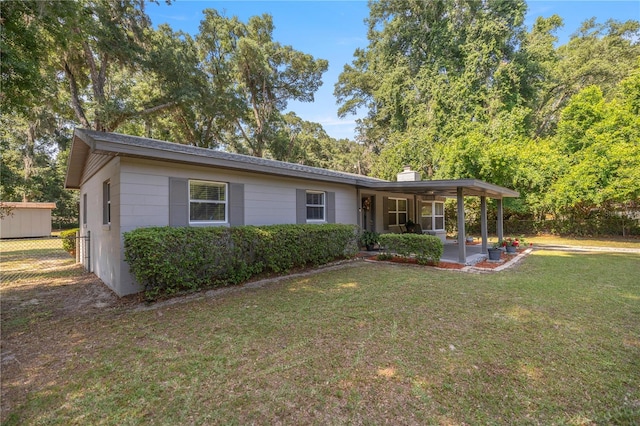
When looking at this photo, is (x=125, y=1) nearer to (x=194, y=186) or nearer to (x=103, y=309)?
(x=194, y=186)

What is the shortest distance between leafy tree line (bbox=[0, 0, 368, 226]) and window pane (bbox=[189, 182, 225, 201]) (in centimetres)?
374

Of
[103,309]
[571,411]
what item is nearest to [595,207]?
[571,411]

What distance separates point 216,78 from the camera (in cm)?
2000

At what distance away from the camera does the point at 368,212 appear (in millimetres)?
12164

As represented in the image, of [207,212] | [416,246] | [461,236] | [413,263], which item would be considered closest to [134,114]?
[207,212]

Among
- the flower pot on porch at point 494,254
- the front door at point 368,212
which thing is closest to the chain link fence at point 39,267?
the front door at point 368,212

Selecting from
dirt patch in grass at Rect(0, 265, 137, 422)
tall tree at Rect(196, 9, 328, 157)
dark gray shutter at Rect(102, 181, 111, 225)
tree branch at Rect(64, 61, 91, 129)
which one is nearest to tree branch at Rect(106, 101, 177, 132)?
tree branch at Rect(64, 61, 91, 129)

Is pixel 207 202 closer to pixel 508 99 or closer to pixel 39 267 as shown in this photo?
pixel 39 267

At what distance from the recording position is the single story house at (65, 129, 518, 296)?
548 centimetres

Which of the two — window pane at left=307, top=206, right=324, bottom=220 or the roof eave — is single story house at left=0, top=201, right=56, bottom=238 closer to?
the roof eave

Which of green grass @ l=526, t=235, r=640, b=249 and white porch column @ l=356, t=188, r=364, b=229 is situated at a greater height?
white porch column @ l=356, t=188, r=364, b=229

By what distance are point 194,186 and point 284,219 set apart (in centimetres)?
273

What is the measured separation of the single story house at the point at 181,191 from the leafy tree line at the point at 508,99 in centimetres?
737

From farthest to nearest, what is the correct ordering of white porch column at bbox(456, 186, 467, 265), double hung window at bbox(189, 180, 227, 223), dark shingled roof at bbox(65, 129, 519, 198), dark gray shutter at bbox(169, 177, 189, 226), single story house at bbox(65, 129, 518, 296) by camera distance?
white porch column at bbox(456, 186, 467, 265) < double hung window at bbox(189, 180, 227, 223) < dark gray shutter at bbox(169, 177, 189, 226) < single story house at bbox(65, 129, 518, 296) < dark shingled roof at bbox(65, 129, 519, 198)
